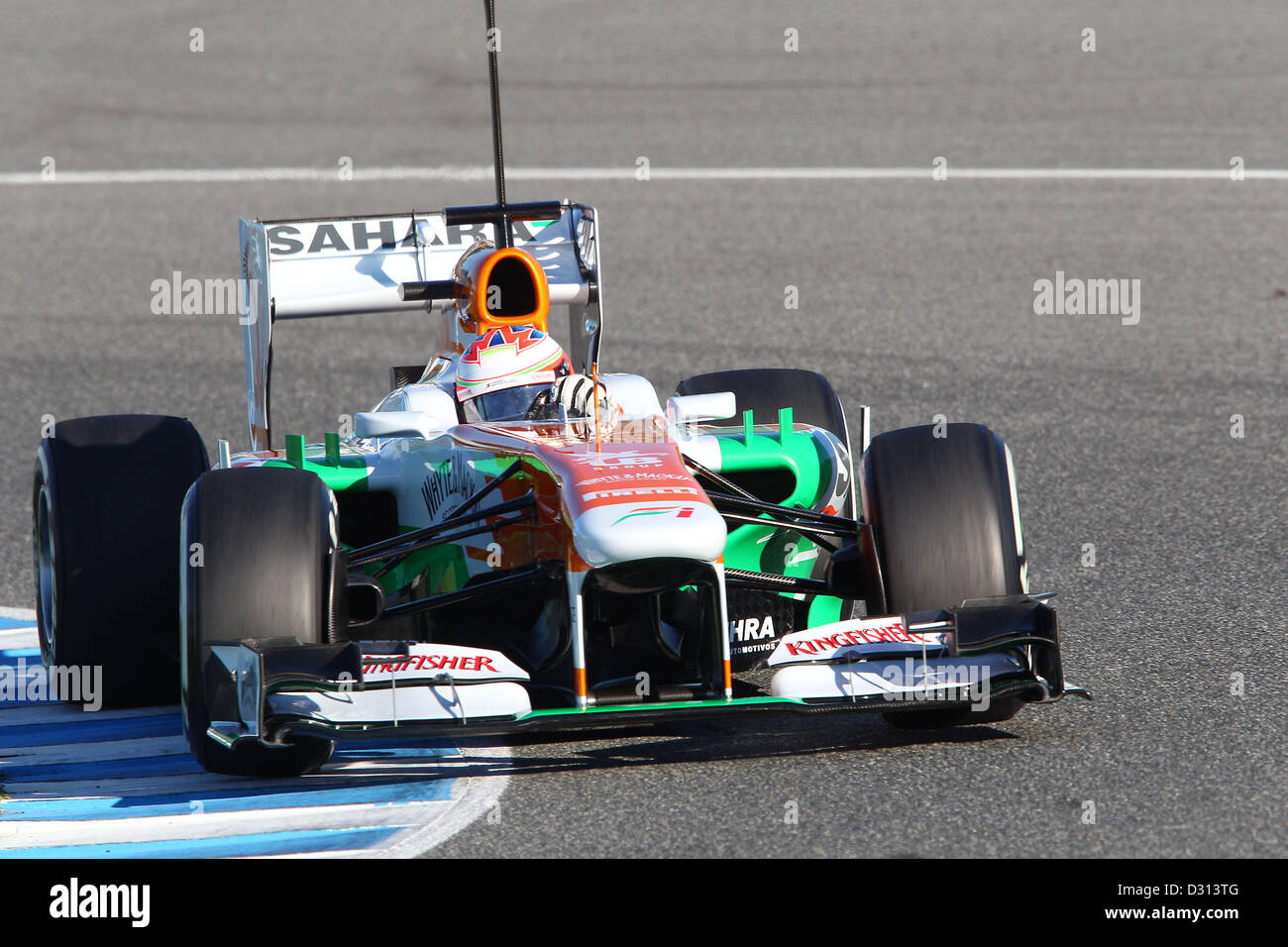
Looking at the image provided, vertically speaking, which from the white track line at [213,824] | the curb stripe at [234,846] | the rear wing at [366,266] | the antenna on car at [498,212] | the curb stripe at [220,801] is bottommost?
the curb stripe at [234,846]

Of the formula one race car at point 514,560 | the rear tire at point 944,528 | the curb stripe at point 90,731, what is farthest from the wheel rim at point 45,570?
the rear tire at point 944,528

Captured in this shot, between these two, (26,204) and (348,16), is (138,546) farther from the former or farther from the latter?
(348,16)

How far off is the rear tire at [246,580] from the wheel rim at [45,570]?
123 cm

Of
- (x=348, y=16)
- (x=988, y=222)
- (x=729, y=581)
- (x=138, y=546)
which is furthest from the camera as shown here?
(x=348, y=16)

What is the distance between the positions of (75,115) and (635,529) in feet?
52.6

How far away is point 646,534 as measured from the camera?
15.9 ft

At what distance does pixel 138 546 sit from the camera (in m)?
5.95

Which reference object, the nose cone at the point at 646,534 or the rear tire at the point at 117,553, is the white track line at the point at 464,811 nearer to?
the nose cone at the point at 646,534

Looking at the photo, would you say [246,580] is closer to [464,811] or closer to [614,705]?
[464,811]

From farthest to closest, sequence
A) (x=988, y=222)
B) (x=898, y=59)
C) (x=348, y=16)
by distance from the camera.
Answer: (x=348, y=16), (x=898, y=59), (x=988, y=222)

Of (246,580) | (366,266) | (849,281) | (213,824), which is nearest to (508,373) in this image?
(366,266)

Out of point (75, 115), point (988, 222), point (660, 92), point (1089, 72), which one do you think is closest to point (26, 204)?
point (75, 115)

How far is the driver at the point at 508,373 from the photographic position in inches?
242

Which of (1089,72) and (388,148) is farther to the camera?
(1089,72)
